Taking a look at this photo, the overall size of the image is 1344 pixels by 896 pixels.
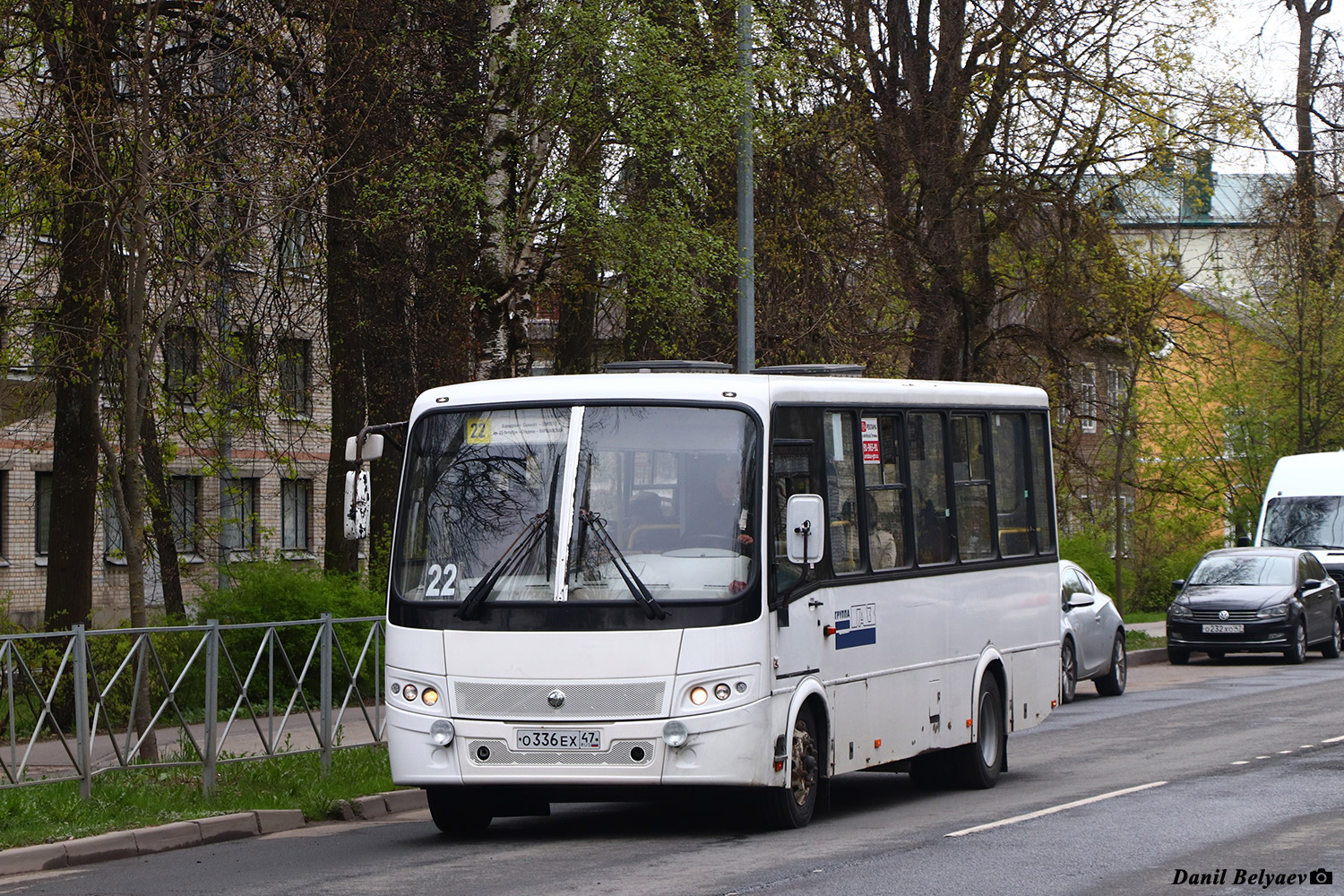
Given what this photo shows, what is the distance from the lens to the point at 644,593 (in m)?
10.6

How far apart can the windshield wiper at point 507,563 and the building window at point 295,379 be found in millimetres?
9378

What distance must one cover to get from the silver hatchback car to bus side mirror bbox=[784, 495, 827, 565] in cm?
1169

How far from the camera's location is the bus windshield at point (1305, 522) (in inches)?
1329

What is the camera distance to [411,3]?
69.9 ft

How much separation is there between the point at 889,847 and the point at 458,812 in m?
2.78

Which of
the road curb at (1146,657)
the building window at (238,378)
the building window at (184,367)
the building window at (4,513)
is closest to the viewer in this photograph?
the building window at (184,367)

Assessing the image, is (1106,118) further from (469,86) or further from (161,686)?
(161,686)

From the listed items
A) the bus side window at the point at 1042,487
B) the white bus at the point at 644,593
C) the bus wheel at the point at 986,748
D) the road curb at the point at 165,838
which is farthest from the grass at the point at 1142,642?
the road curb at the point at 165,838

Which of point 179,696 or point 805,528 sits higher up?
point 805,528

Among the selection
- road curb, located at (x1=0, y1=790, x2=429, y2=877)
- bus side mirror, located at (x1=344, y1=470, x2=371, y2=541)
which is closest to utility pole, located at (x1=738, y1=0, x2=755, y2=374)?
road curb, located at (x1=0, y1=790, x2=429, y2=877)

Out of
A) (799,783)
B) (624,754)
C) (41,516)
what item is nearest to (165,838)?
(624,754)

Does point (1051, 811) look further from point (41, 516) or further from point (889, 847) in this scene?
point (41, 516)

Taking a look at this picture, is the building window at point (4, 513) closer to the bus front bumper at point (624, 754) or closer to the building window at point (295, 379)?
the building window at point (295, 379)

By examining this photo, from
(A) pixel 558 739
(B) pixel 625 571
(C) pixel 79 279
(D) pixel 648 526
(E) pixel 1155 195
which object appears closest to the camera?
(A) pixel 558 739
